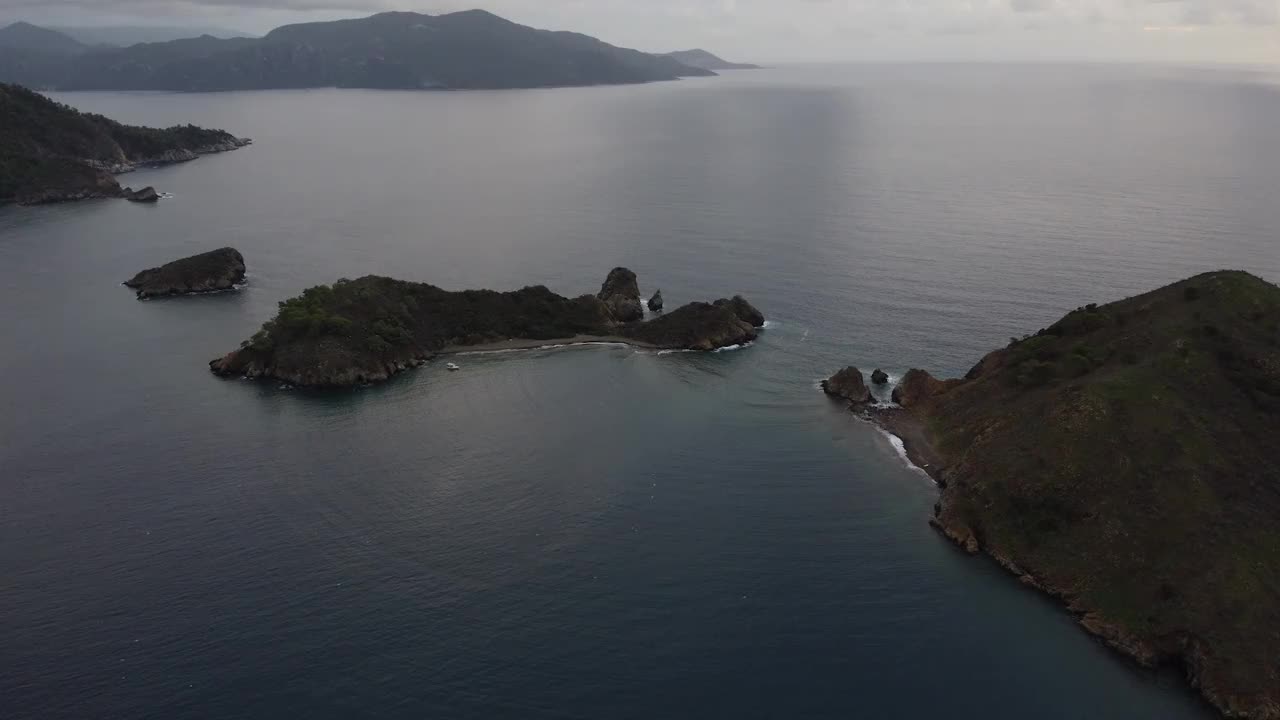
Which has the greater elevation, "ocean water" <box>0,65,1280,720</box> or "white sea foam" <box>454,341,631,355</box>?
"white sea foam" <box>454,341,631,355</box>

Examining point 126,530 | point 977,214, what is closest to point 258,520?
point 126,530

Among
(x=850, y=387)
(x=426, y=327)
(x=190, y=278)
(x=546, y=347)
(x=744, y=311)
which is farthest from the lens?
(x=190, y=278)

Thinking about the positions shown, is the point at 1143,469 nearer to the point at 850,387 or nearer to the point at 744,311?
the point at 850,387

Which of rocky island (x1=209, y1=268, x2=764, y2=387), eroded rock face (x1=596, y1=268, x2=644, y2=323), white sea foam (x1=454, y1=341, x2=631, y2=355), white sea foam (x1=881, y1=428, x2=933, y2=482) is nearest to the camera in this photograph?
white sea foam (x1=881, y1=428, x2=933, y2=482)

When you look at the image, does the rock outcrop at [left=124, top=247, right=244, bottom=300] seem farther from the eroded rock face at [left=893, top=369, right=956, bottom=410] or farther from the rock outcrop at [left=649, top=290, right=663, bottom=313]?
the eroded rock face at [left=893, top=369, right=956, bottom=410]

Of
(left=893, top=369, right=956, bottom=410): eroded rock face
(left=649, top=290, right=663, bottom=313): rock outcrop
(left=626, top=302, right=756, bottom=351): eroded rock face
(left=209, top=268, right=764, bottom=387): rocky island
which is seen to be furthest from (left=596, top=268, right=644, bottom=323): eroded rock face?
(left=893, top=369, right=956, bottom=410): eroded rock face

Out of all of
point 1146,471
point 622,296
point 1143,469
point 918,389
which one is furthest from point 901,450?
point 622,296

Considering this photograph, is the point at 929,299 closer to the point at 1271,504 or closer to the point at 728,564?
the point at 1271,504
